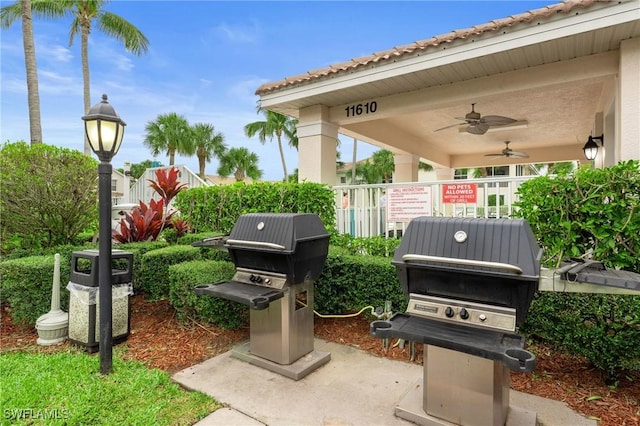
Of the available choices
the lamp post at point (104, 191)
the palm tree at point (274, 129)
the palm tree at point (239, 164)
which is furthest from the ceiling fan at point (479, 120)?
the palm tree at point (239, 164)

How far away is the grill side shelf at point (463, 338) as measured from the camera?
5.42 feet

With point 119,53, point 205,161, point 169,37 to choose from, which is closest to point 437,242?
point 169,37

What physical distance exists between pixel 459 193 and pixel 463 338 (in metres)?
2.83

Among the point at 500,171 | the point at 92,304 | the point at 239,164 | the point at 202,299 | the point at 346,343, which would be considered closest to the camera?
the point at 92,304

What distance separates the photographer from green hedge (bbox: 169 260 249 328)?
11.6 feet

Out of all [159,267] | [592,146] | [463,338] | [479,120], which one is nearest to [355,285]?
[463,338]

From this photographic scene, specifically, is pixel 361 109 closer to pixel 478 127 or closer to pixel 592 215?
pixel 478 127

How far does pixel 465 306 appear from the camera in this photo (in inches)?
80.7

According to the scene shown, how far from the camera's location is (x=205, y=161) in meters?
23.9

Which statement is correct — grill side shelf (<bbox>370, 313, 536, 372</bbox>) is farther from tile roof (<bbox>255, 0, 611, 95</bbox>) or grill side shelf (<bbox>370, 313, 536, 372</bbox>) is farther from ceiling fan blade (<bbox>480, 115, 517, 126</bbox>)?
ceiling fan blade (<bbox>480, 115, 517, 126</bbox>)

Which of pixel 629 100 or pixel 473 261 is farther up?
pixel 629 100

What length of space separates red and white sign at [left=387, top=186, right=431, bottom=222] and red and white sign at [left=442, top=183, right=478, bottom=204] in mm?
219

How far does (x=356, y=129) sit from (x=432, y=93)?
204 centimetres

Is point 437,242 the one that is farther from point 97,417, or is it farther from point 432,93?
point 432,93
